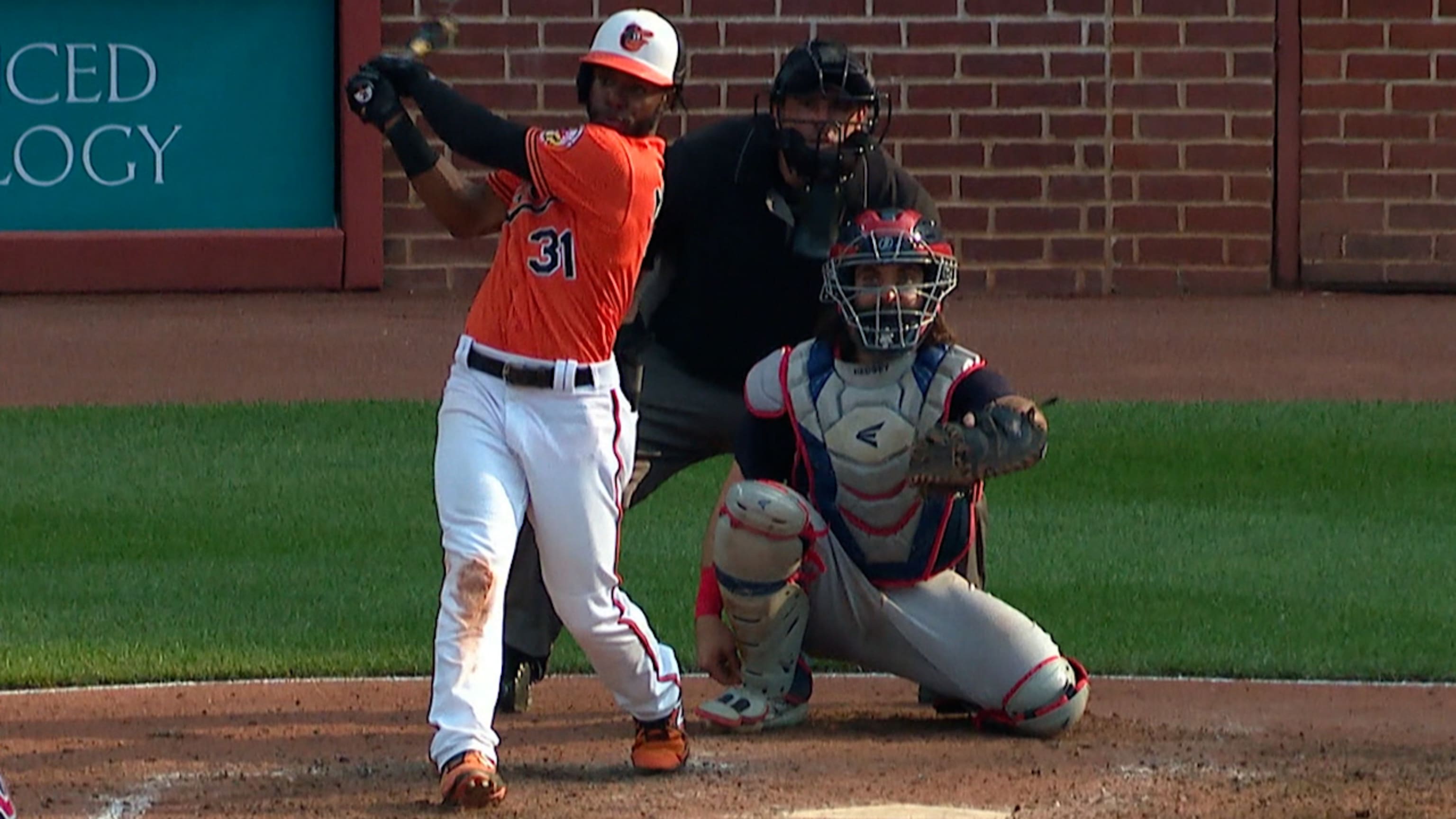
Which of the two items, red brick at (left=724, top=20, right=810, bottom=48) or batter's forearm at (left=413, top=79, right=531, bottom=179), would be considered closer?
batter's forearm at (left=413, top=79, right=531, bottom=179)

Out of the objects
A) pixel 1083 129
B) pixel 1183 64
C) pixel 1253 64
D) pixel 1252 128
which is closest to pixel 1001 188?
pixel 1083 129

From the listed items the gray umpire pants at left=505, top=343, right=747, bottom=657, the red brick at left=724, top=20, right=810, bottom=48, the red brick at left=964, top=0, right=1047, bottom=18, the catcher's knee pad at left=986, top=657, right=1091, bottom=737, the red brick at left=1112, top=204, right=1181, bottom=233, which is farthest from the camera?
the red brick at left=1112, top=204, right=1181, bottom=233

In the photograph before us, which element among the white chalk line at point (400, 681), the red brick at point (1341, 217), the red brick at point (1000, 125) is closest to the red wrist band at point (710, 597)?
the white chalk line at point (400, 681)

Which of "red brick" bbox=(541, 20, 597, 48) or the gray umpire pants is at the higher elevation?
"red brick" bbox=(541, 20, 597, 48)

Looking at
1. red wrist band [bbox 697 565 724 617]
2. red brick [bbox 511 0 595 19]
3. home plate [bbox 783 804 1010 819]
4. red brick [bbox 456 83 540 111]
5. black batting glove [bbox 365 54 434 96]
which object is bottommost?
home plate [bbox 783 804 1010 819]

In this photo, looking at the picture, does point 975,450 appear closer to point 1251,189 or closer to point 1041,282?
point 1041,282

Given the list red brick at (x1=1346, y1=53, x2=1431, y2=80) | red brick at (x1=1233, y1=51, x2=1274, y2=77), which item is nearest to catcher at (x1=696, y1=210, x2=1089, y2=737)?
red brick at (x1=1233, y1=51, x2=1274, y2=77)

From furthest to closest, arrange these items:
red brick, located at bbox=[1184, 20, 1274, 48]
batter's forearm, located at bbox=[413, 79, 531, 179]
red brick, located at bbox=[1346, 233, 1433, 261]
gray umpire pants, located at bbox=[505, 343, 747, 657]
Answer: red brick, located at bbox=[1346, 233, 1433, 261] → red brick, located at bbox=[1184, 20, 1274, 48] → gray umpire pants, located at bbox=[505, 343, 747, 657] → batter's forearm, located at bbox=[413, 79, 531, 179]

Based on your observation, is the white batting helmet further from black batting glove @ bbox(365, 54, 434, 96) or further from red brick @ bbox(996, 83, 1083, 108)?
red brick @ bbox(996, 83, 1083, 108)
